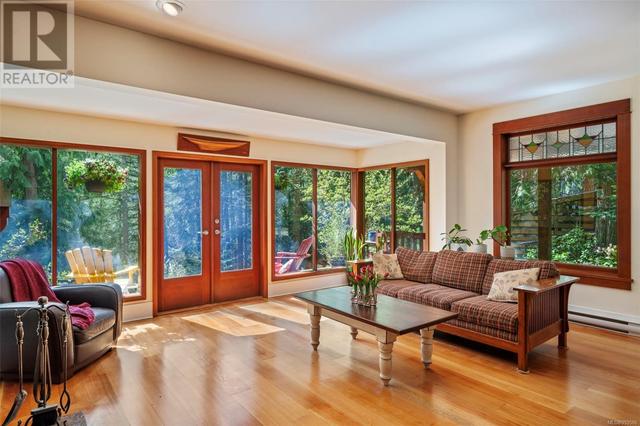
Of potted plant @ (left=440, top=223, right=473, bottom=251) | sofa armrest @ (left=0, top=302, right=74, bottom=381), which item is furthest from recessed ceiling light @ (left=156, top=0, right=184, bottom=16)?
potted plant @ (left=440, top=223, right=473, bottom=251)

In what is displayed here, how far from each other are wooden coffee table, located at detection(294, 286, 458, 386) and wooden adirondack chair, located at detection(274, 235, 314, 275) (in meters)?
2.33

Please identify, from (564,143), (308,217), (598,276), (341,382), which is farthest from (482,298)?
(308,217)

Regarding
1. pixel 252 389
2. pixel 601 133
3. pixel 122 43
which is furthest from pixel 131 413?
pixel 601 133

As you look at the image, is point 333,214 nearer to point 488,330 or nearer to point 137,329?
point 137,329

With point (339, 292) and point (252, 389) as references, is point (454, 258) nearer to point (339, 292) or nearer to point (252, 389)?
point (339, 292)

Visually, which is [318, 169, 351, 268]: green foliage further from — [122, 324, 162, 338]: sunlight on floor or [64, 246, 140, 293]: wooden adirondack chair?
[64, 246, 140, 293]: wooden adirondack chair

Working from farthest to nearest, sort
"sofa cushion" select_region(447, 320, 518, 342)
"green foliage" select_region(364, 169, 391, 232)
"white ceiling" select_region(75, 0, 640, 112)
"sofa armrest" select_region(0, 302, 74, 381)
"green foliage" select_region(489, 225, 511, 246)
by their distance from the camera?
"green foliage" select_region(364, 169, 391, 232) < "green foliage" select_region(489, 225, 511, 246) < "sofa cushion" select_region(447, 320, 518, 342) < "sofa armrest" select_region(0, 302, 74, 381) < "white ceiling" select_region(75, 0, 640, 112)

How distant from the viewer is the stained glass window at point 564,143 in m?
3.98

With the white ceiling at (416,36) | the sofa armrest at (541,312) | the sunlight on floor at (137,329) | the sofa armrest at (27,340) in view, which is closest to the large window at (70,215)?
the sunlight on floor at (137,329)

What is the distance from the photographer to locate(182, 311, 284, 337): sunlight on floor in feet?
13.1

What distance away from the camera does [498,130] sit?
15.4 ft

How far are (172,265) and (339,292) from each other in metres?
2.54

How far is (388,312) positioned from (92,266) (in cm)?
347

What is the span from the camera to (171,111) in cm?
403
